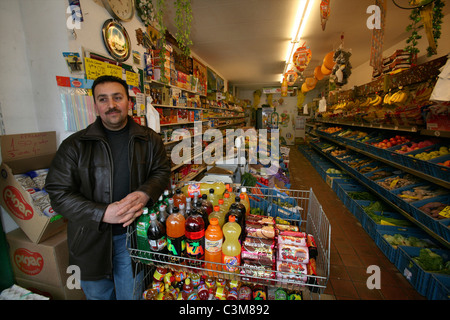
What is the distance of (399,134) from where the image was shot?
4.45 metres

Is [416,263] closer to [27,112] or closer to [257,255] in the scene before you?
[257,255]

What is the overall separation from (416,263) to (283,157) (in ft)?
12.1

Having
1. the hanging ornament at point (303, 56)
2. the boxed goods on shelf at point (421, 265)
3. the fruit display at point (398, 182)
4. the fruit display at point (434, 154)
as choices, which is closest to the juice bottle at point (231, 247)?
the boxed goods on shelf at point (421, 265)

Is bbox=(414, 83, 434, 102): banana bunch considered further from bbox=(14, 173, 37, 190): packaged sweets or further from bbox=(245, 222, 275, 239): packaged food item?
bbox=(14, 173, 37, 190): packaged sweets

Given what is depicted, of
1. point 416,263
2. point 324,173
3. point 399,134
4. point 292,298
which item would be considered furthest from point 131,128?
point 324,173

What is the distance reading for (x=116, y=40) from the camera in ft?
7.73

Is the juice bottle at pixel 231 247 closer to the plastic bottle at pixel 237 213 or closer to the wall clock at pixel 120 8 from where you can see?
the plastic bottle at pixel 237 213

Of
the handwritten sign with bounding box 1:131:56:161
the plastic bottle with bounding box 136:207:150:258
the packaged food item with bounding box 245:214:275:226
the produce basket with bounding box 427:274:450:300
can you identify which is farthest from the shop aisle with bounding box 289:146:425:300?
the handwritten sign with bounding box 1:131:56:161

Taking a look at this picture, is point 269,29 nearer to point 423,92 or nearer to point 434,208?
point 423,92

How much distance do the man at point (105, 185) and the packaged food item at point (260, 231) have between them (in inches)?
28.3

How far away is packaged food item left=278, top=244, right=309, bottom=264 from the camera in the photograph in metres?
1.12

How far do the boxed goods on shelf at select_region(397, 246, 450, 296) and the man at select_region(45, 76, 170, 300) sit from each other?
2.99 m

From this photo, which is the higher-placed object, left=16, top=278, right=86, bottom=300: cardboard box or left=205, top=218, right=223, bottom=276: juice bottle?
left=205, top=218, right=223, bottom=276: juice bottle

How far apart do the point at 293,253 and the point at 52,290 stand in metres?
2.15
